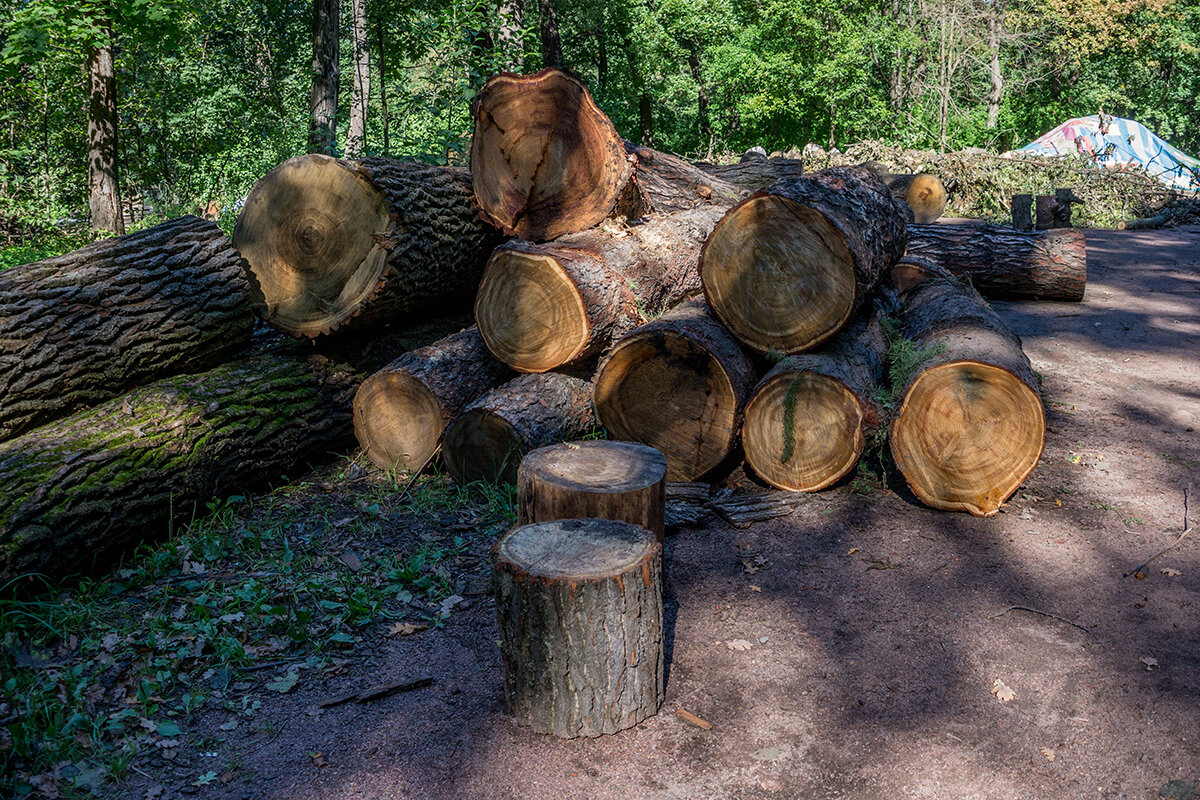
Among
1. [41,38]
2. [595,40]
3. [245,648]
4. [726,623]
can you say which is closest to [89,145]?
[41,38]

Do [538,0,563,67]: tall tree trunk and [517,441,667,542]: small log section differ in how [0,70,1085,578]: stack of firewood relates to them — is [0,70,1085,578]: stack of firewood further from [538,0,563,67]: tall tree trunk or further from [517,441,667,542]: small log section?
[538,0,563,67]: tall tree trunk

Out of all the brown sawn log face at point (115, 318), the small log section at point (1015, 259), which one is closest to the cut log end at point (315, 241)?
the brown sawn log face at point (115, 318)

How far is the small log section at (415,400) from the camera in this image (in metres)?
4.92

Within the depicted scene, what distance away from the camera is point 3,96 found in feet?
38.8

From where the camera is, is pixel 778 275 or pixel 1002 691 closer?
pixel 1002 691

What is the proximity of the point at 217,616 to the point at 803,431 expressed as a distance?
3049mm

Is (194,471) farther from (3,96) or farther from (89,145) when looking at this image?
(3,96)

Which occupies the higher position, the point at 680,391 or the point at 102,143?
the point at 102,143

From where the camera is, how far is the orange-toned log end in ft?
17.8

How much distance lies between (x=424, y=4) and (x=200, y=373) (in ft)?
41.5

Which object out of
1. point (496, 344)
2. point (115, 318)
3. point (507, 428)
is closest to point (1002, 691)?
point (507, 428)

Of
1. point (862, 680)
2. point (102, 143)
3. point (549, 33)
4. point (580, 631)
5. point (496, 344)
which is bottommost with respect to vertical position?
point (862, 680)

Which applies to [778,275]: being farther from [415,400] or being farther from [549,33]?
[549,33]

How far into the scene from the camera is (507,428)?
15.1ft
